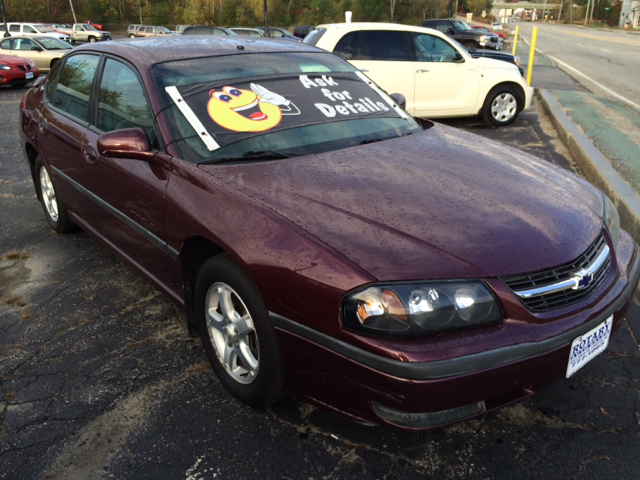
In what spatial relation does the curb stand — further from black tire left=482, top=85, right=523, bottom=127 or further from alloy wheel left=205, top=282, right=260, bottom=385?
alloy wheel left=205, top=282, right=260, bottom=385

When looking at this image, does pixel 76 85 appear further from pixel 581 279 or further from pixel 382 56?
pixel 382 56

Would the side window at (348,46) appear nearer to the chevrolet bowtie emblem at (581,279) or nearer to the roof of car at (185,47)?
the roof of car at (185,47)

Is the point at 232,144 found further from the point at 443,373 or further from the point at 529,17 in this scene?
the point at 529,17

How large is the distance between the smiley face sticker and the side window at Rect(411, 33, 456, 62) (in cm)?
612

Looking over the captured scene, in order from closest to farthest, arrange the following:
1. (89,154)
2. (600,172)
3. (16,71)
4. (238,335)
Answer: (238,335), (89,154), (600,172), (16,71)

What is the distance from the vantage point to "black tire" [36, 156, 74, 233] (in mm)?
4478

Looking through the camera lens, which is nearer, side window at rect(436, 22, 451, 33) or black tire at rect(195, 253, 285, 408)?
black tire at rect(195, 253, 285, 408)

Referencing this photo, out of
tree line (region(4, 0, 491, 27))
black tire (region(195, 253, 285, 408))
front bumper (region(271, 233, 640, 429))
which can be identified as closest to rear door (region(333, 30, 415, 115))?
black tire (region(195, 253, 285, 408))

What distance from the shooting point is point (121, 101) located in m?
3.32

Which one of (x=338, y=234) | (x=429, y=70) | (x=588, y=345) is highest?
(x=338, y=234)

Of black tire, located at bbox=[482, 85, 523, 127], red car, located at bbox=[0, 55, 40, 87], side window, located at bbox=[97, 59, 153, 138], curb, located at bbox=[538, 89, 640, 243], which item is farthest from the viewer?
red car, located at bbox=[0, 55, 40, 87]

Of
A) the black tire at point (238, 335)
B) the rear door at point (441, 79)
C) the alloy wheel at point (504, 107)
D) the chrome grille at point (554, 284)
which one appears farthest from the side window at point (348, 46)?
the chrome grille at point (554, 284)

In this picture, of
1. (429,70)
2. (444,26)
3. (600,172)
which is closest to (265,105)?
(600,172)

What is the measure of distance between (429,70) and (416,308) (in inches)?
290
